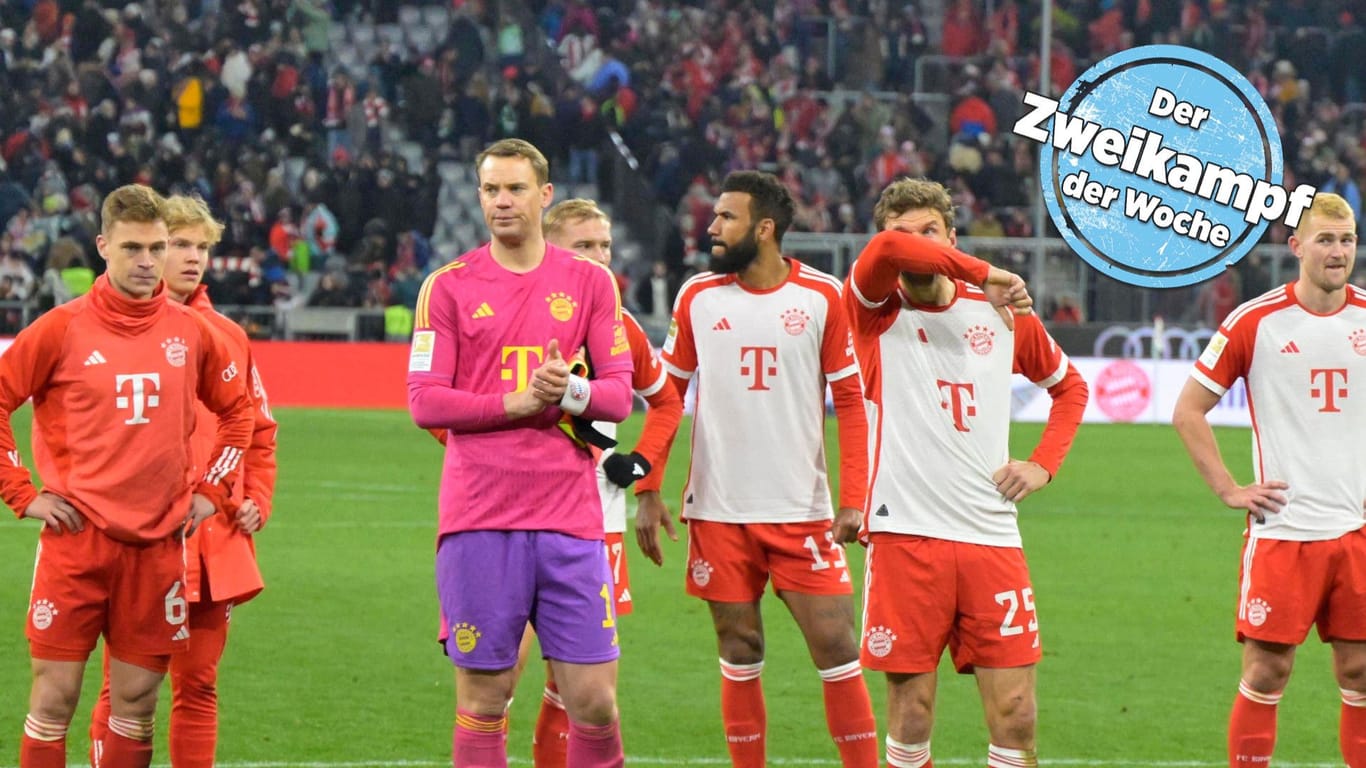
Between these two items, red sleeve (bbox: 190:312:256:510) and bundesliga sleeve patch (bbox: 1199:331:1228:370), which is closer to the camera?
red sleeve (bbox: 190:312:256:510)

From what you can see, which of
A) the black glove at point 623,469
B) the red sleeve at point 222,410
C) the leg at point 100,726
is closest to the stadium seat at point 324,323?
the leg at point 100,726

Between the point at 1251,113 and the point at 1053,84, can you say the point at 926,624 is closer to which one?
the point at 1251,113

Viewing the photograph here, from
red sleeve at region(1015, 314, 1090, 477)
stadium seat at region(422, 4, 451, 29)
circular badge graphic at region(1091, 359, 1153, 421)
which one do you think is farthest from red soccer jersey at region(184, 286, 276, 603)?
stadium seat at region(422, 4, 451, 29)

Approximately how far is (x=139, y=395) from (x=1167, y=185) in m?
4.30

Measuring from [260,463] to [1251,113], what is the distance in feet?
14.1

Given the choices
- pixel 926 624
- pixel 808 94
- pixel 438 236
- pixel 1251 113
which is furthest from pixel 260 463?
pixel 808 94

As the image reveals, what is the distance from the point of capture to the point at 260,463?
20.9ft

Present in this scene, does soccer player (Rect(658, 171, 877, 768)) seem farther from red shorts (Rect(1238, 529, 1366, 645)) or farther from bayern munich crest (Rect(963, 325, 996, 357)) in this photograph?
red shorts (Rect(1238, 529, 1366, 645))

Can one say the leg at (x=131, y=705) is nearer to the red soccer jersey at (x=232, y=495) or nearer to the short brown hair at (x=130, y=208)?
the red soccer jersey at (x=232, y=495)

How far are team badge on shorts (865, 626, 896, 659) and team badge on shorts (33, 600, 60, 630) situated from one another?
2463 millimetres

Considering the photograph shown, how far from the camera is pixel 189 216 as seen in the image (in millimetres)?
6230

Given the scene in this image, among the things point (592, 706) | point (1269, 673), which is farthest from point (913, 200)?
point (1269, 673)

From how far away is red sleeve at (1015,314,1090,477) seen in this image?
6.22 metres

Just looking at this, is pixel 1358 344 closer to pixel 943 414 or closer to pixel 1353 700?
pixel 1353 700
